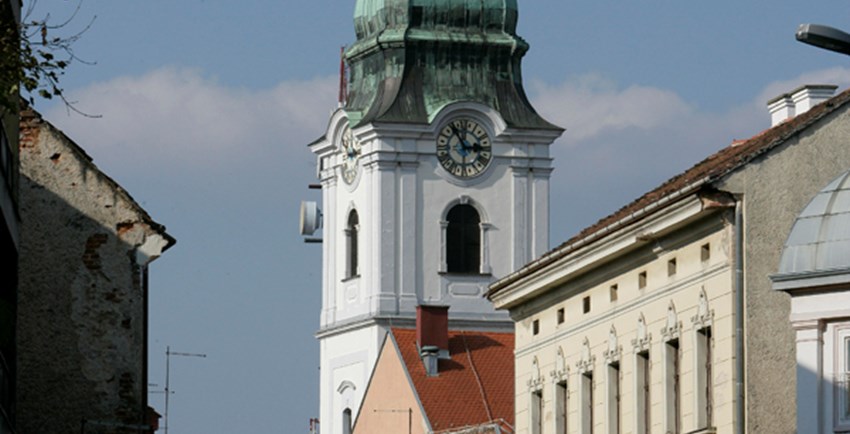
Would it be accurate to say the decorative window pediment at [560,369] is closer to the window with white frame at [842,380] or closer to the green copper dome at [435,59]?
the window with white frame at [842,380]

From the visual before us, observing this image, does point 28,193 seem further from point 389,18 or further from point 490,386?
point 389,18

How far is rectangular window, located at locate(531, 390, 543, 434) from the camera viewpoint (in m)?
45.5

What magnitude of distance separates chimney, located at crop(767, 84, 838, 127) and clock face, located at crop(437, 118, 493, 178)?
47.4 meters

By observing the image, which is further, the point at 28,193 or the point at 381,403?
the point at 381,403

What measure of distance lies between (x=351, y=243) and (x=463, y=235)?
11.3 ft

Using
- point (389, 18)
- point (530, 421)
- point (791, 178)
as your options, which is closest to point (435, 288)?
point (389, 18)

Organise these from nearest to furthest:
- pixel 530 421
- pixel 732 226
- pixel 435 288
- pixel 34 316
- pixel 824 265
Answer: pixel 824 265, pixel 34 316, pixel 732 226, pixel 530 421, pixel 435 288

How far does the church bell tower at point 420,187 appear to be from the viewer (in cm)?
8781

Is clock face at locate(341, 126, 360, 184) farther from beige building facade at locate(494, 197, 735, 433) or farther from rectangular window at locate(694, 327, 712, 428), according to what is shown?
rectangular window at locate(694, 327, 712, 428)

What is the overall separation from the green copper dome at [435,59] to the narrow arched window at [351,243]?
10.6 feet

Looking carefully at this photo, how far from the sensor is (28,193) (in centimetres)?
3284

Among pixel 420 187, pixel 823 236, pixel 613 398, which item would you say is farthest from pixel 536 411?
pixel 420 187

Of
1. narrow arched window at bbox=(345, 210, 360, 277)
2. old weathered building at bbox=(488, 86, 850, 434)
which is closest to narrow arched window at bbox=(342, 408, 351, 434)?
narrow arched window at bbox=(345, 210, 360, 277)

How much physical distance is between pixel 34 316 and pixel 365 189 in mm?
56450
